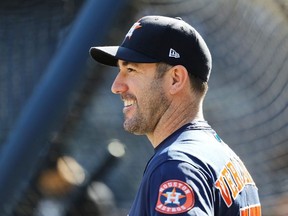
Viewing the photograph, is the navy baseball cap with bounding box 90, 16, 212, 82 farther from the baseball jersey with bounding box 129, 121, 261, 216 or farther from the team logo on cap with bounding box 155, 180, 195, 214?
the team logo on cap with bounding box 155, 180, 195, 214

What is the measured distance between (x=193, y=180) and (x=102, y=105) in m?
2.67

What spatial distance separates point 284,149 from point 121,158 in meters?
0.84

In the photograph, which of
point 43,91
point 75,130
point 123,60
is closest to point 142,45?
point 123,60

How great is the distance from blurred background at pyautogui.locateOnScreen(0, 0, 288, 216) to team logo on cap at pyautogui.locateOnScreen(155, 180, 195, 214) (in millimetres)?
2287

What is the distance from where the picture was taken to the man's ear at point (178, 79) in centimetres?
208

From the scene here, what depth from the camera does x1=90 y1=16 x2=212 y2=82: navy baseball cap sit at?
6.84ft

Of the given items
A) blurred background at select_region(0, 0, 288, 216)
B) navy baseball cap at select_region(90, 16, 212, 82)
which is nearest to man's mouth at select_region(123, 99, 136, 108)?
navy baseball cap at select_region(90, 16, 212, 82)

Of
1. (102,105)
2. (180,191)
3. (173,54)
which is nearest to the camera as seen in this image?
(180,191)

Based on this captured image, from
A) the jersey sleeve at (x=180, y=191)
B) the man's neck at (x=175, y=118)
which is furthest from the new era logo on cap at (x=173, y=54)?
the jersey sleeve at (x=180, y=191)

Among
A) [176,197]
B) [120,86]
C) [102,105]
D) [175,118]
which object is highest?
[102,105]

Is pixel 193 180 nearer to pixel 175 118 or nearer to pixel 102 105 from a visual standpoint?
pixel 175 118

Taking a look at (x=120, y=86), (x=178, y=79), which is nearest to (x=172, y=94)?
(x=178, y=79)

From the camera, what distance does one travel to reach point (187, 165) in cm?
183

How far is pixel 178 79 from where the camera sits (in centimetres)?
209
